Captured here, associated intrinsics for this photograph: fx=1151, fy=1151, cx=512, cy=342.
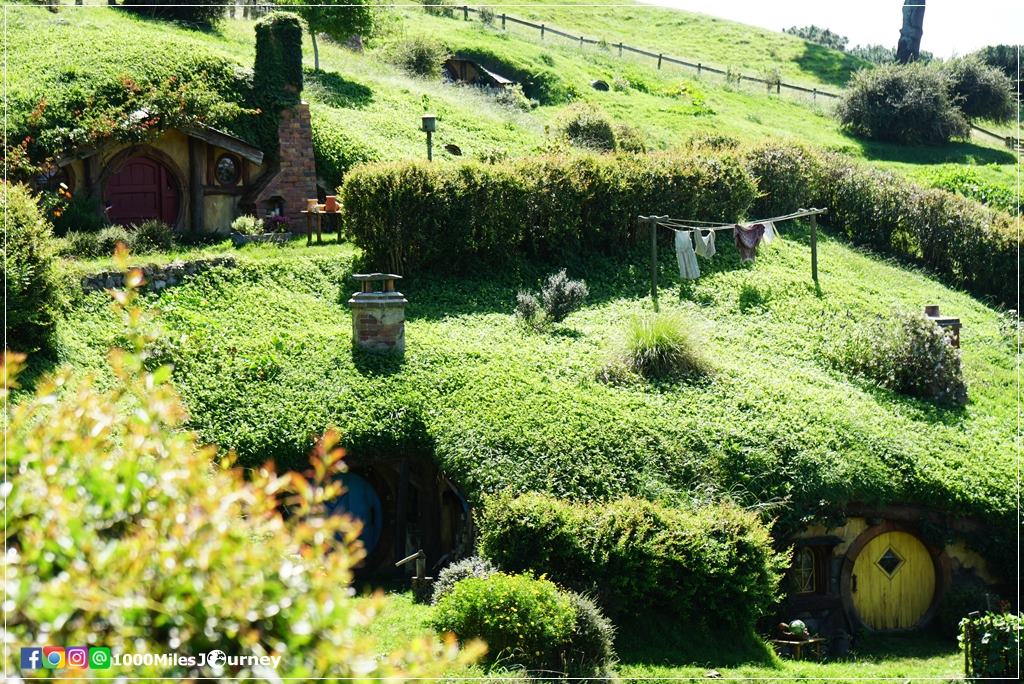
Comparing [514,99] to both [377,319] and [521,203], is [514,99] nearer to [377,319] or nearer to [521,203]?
[521,203]

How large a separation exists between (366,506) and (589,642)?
5.65 m

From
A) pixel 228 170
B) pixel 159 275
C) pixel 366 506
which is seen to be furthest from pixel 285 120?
pixel 366 506

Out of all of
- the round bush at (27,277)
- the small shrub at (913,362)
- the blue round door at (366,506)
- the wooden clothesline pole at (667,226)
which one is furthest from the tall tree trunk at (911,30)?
the round bush at (27,277)

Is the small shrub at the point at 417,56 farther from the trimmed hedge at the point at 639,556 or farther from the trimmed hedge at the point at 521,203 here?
the trimmed hedge at the point at 639,556

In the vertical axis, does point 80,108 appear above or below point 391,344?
above

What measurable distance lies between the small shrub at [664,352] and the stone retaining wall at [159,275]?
7769 millimetres

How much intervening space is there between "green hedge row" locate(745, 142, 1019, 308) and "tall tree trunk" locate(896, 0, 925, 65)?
903 inches

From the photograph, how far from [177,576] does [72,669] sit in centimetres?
56

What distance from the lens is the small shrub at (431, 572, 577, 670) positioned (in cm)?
1291

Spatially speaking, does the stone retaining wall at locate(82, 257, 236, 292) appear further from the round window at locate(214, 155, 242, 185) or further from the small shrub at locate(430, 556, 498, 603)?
the small shrub at locate(430, 556, 498, 603)

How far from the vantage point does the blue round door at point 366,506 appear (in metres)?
17.9

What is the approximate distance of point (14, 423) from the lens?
18.4 ft

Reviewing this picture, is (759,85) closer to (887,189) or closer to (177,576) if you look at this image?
(887,189)

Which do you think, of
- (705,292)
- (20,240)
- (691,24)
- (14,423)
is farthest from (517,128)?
(691,24)
